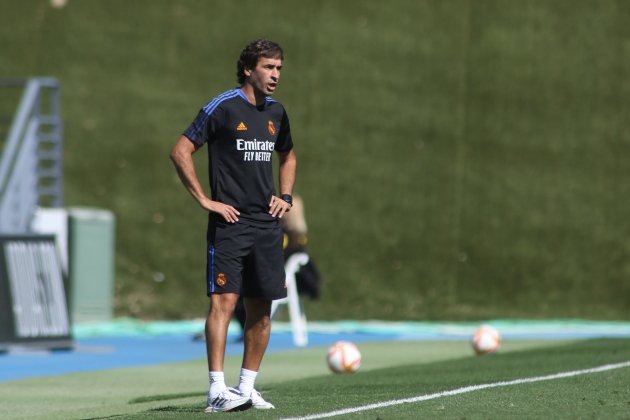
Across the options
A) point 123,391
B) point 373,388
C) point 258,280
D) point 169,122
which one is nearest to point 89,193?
point 169,122

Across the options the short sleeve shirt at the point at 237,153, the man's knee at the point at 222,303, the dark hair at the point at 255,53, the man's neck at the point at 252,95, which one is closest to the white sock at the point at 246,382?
the man's knee at the point at 222,303

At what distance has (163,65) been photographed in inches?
744

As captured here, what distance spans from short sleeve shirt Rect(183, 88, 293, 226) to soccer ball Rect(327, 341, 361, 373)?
3.77m

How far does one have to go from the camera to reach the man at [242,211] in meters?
7.23

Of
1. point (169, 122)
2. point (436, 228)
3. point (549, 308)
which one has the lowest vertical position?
point (549, 308)

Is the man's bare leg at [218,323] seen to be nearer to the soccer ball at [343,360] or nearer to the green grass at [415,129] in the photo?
the soccer ball at [343,360]

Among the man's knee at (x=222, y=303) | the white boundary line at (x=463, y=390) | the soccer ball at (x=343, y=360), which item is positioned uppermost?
the man's knee at (x=222, y=303)

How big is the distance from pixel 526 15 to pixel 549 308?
13.7ft

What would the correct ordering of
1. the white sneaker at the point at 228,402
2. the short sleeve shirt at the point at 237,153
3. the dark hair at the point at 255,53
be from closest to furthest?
the white sneaker at the point at 228,402 < the short sleeve shirt at the point at 237,153 < the dark hair at the point at 255,53

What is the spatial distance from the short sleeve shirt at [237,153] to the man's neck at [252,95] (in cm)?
5

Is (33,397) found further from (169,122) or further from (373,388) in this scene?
(169,122)

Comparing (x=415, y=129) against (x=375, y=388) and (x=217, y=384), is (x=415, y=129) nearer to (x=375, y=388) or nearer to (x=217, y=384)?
(x=375, y=388)

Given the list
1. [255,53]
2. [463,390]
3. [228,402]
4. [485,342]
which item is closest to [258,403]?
[228,402]

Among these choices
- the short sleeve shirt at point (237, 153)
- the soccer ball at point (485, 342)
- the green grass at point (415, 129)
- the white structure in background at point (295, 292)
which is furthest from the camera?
the green grass at point (415, 129)
